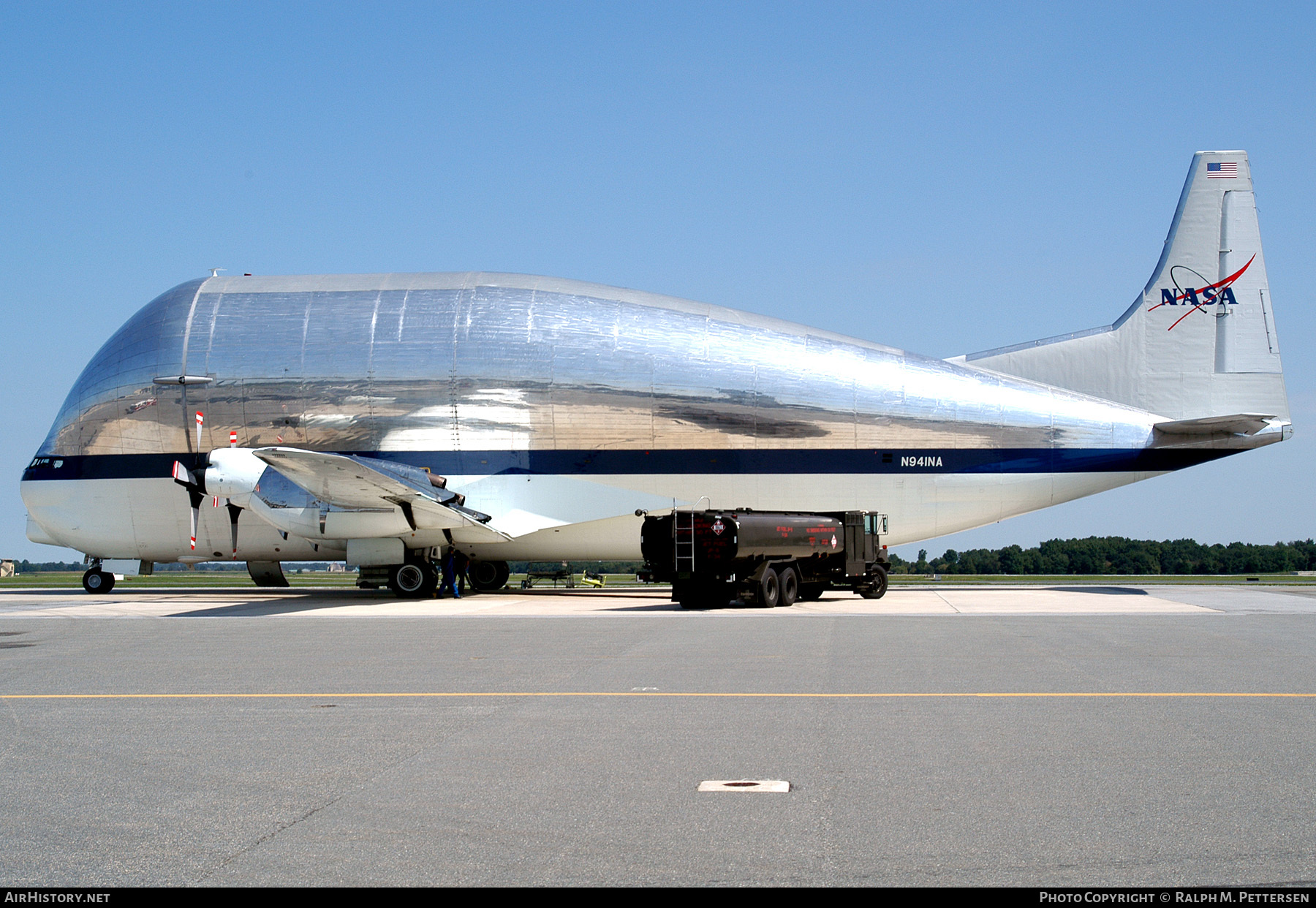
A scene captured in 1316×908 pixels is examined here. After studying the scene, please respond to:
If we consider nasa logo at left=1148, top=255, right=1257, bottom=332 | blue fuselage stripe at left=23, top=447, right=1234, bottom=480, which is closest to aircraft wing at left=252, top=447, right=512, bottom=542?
blue fuselage stripe at left=23, top=447, right=1234, bottom=480

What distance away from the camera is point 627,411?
29.7 m

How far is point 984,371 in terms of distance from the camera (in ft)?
100

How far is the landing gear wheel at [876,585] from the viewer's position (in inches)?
1178

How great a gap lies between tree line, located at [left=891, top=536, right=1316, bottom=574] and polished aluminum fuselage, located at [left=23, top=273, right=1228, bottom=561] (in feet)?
170

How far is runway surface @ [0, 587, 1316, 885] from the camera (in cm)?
538

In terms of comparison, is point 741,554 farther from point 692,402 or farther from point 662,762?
point 662,762

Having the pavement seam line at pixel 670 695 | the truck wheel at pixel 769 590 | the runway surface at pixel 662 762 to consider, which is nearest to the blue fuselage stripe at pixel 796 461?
the truck wheel at pixel 769 590

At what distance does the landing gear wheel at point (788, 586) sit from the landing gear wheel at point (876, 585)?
3.49 meters

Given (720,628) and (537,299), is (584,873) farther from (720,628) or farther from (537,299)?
(537,299)

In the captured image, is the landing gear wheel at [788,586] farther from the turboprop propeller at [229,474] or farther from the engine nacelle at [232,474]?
the turboprop propeller at [229,474]

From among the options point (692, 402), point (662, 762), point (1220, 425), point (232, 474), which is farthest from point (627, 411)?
point (662, 762)

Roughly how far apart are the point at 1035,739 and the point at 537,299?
24.2 meters

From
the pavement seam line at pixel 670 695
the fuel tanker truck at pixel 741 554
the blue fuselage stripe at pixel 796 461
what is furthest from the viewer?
the blue fuselage stripe at pixel 796 461
